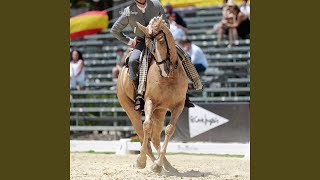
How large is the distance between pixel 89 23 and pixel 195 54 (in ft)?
20.8

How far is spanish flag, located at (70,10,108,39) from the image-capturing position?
20219 mm

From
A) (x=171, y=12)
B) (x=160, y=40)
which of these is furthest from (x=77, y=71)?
(x=160, y=40)

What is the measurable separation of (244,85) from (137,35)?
743 centimetres

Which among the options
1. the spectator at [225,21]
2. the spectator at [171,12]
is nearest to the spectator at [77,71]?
the spectator at [171,12]

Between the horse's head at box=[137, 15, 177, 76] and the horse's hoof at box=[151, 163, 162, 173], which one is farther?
the horse's hoof at box=[151, 163, 162, 173]

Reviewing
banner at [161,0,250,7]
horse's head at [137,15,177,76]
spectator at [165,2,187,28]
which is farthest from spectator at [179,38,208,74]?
horse's head at [137,15,177,76]

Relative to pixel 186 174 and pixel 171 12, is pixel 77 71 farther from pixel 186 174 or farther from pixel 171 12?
pixel 186 174

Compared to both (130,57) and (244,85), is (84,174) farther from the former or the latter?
(244,85)

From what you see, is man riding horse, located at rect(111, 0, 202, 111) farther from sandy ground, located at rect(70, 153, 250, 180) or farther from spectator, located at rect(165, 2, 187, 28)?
spectator, located at rect(165, 2, 187, 28)

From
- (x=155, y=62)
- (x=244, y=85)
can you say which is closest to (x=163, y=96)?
(x=155, y=62)

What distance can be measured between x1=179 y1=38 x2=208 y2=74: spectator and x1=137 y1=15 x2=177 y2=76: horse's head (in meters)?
6.63

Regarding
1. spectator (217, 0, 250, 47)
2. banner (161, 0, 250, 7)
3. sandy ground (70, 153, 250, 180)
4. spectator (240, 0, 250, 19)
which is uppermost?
banner (161, 0, 250, 7)

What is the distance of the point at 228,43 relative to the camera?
17359mm

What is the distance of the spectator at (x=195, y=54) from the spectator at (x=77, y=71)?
11.1 ft
